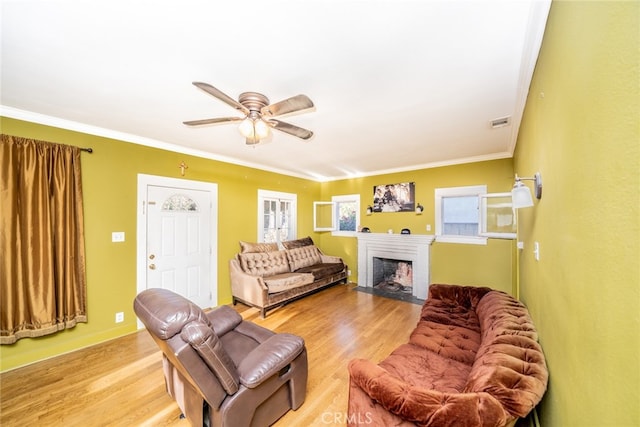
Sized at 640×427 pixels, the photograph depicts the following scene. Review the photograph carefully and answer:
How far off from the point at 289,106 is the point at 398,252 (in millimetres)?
3864

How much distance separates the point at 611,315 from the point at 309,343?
265 cm

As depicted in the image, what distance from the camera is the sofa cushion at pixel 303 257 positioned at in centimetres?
473

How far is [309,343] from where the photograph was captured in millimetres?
Answer: 2781

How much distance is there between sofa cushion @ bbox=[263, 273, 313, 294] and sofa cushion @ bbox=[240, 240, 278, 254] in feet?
1.80

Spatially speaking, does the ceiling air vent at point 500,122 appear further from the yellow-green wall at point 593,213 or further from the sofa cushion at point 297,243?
the sofa cushion at point 297,243

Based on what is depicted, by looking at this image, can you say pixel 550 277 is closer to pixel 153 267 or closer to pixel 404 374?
pixel 404 374

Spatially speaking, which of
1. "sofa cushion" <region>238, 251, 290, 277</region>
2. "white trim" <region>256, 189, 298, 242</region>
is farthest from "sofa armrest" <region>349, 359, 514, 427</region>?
"white trim" <region>256, 189, 298, 242</region>

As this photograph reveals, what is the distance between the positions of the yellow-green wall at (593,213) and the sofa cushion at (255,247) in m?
3.88

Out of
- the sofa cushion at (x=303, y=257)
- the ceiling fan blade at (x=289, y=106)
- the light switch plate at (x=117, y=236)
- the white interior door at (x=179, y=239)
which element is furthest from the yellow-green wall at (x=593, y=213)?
the light switch plate at (x=117, y=236)

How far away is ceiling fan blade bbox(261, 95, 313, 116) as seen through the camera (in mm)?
1619

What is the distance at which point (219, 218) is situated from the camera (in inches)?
159

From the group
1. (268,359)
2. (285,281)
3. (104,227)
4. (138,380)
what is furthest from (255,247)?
(268,359)

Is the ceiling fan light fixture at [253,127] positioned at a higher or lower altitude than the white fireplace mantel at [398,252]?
higher

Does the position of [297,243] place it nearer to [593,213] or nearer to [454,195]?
[454,195]
